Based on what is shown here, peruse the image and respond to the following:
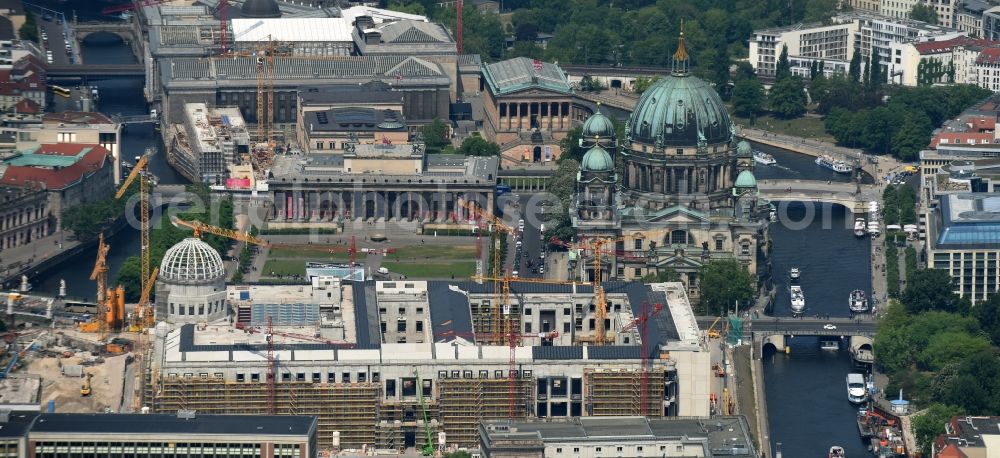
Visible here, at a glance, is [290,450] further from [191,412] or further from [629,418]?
[629,418]

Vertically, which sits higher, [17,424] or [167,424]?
[17,424]

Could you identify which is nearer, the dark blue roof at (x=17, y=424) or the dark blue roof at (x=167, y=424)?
the dark blue roof at (x=17, y=424)

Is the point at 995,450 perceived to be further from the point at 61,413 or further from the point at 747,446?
the point at 61,413

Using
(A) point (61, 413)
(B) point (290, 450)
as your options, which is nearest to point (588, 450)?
(B) point (290, 450)

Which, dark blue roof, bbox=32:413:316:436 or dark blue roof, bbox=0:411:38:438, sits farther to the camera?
dark blue roof, bbox=32:413:316:436

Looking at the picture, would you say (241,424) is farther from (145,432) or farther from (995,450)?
(995,450)

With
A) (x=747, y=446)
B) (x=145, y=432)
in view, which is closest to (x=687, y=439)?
(x=747, y=446)

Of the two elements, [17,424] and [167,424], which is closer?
[17,424]
